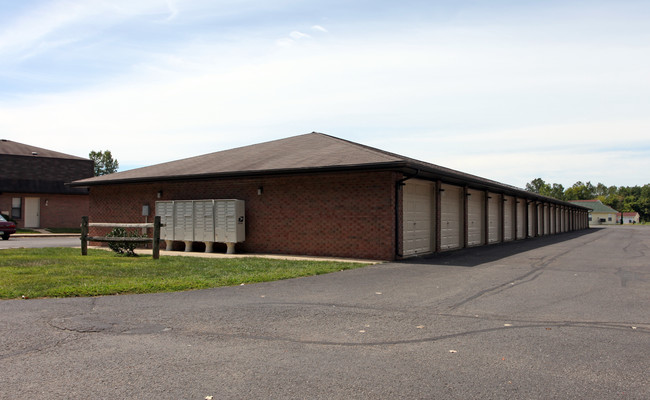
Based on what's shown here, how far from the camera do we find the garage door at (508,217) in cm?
2695

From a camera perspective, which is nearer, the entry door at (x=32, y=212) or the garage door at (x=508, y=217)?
the garage door at (x=508, y=217)

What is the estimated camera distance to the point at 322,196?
53.6 feet

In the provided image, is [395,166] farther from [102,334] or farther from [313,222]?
[102,334]

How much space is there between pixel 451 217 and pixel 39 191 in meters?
29.7

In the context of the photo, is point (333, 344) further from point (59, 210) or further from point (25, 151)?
point (25, 151)

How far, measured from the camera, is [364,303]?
7.86 m

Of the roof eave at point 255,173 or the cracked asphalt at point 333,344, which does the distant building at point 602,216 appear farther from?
the cracked asphalt at point 333,344

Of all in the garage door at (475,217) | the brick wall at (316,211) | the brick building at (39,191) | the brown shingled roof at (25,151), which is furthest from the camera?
the brown shingled roof at (25,151)

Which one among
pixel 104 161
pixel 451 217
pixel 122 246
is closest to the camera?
pixel 122 246

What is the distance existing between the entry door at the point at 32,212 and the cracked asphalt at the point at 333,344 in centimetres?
3238

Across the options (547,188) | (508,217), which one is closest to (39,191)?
(508,217)

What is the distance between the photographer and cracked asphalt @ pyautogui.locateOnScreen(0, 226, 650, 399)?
13.6 feet

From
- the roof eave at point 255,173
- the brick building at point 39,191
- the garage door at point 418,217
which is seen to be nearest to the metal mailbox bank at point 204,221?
the roof eave at point 255,173

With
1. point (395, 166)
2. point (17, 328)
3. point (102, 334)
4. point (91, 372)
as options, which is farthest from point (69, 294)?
point (395, 166)
